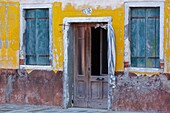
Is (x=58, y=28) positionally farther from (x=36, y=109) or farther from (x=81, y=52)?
(x=36, y=109)

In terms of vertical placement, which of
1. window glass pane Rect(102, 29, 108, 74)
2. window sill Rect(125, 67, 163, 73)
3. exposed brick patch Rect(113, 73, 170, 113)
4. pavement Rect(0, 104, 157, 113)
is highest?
window glass pane Rect(102, 29, 108, 74)

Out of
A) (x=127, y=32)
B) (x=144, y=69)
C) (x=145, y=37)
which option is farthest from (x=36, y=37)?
(x=144, y=69)

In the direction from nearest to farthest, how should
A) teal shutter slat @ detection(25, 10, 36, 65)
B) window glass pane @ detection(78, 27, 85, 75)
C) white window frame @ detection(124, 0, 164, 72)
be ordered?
1. white window frame @ detection(124, 0, 164, 72)
2. window glass pane @ detection(78, 27, 85, 75)
3. teal shutter slat @ detection(25, 10, 36, 65)

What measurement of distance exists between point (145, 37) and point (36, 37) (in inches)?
135

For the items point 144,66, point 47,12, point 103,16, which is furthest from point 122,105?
point 47,12

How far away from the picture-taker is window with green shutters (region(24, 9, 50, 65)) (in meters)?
16.9

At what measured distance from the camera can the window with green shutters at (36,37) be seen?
16.9 metres

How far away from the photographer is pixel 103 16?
52.3 feet

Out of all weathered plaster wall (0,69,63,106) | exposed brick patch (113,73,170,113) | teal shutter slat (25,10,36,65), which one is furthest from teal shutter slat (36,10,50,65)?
exposed brick patch (113,73,170,113)

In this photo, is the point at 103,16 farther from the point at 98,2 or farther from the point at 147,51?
the point at 147,51

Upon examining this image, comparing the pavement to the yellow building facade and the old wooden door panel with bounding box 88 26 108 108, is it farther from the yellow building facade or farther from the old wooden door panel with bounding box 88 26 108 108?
the old wooden door panel with bounding box 88 26 108 108

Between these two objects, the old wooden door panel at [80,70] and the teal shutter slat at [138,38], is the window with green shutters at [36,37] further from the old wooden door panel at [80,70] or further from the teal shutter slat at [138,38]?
the teal shutter slat at [138,38]

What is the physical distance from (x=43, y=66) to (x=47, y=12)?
1.61 m

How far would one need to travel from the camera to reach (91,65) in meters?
16.5
